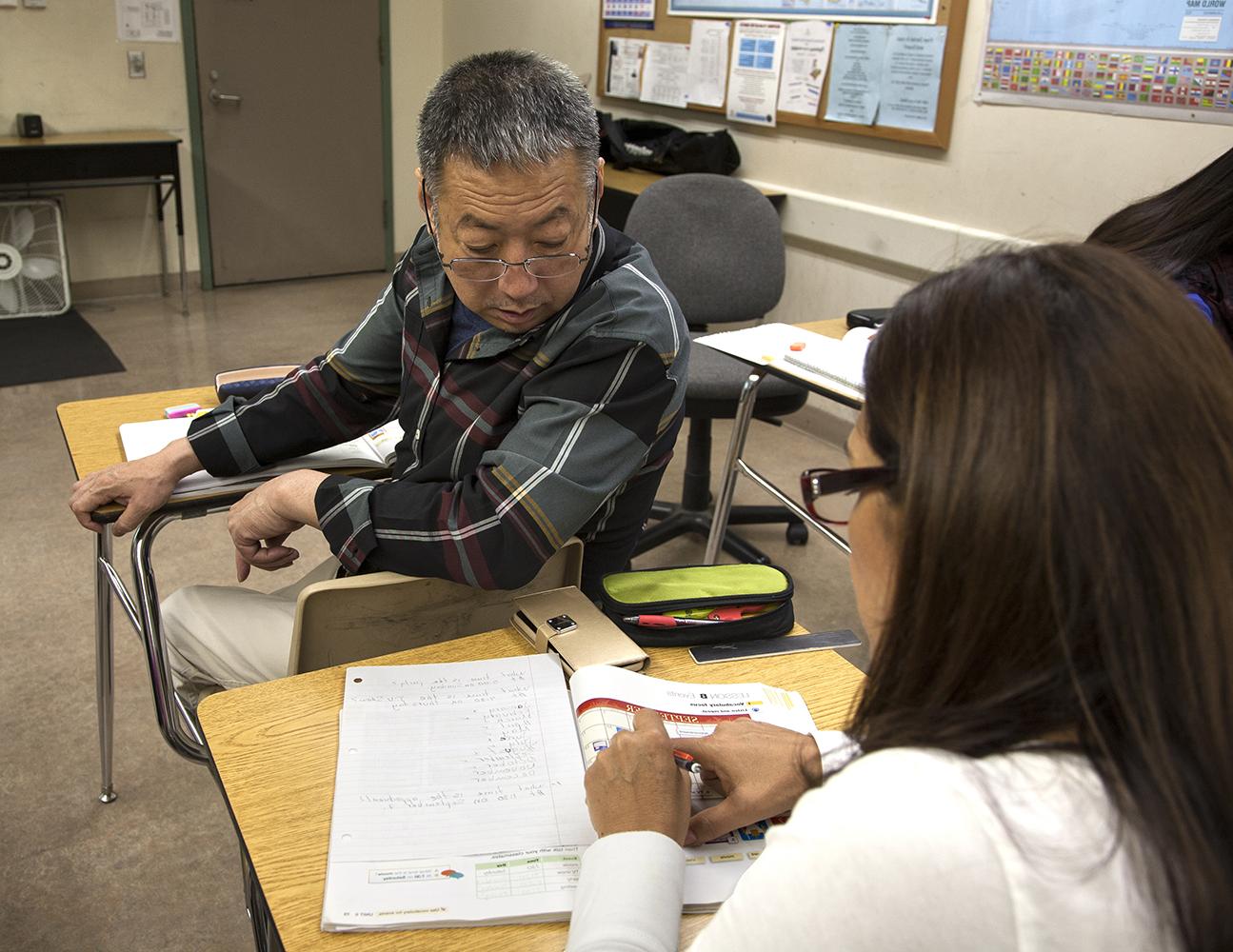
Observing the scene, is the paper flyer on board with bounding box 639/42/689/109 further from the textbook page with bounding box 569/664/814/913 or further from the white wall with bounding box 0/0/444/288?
the textbook page with bounding box 569/664/814/913

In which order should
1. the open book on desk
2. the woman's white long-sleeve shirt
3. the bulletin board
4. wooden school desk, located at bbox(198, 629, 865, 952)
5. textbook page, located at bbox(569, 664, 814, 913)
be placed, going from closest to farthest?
the woman's white long-sleeve shirt, wooden school desk, located at bbox(198, 629, 865, 952), textbook page, located at bbox(569, 664, 814, 913), the open book on desk, the bulletin board

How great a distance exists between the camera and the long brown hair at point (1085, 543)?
566mm

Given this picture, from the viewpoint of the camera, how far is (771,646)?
1277 millimetres

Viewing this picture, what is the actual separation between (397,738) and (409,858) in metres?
0.17

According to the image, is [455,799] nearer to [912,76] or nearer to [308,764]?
[308,764]

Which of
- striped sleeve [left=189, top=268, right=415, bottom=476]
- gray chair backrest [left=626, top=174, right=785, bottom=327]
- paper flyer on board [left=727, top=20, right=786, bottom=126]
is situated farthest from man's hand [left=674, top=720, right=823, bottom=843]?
paper flyer on board [left=727, top=20, right=786, bottom=126]

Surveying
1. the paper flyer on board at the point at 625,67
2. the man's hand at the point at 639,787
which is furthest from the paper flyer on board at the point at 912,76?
the man's hand at the point at 639,787

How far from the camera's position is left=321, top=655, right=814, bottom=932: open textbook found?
34.7 inches

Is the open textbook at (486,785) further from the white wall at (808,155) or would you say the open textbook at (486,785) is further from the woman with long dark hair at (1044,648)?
the white wall at (808,155)

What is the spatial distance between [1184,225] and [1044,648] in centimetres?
154

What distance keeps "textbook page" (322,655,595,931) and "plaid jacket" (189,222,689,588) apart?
17cm

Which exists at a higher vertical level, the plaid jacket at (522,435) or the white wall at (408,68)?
the white wall at (408,68)

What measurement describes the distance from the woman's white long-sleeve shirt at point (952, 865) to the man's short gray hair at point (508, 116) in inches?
35.1

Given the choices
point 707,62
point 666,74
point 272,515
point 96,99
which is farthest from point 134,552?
point 96,99
